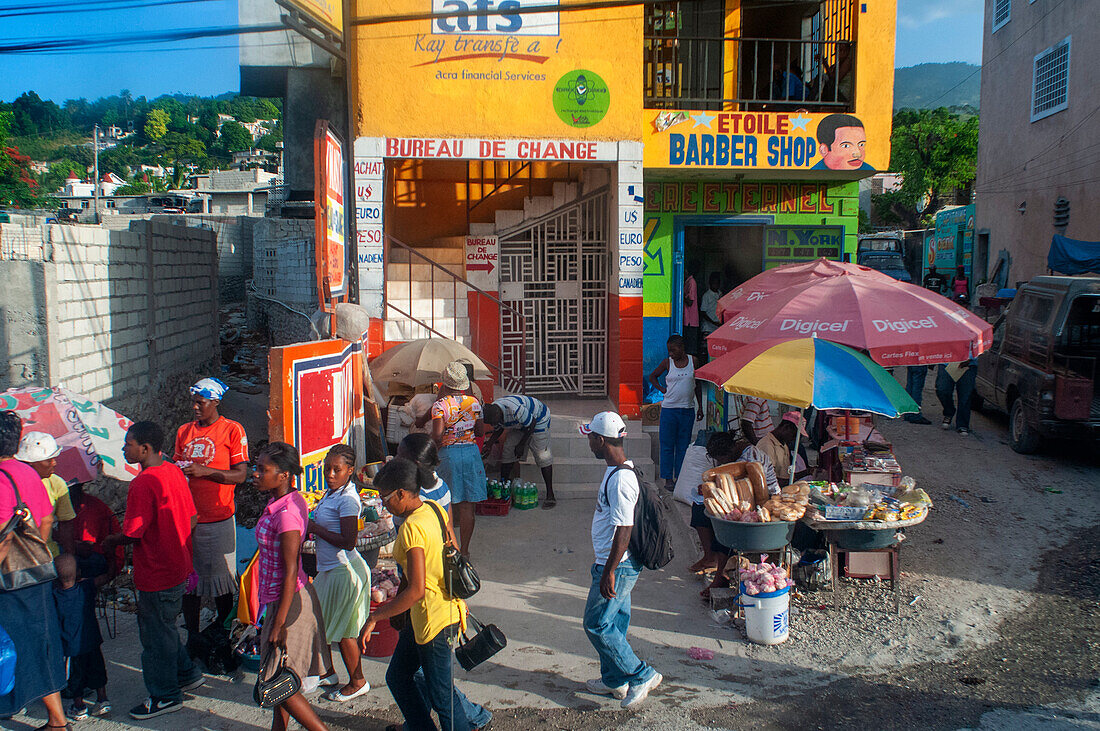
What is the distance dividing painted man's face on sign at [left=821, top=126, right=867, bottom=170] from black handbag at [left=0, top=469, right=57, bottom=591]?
9.65 metres

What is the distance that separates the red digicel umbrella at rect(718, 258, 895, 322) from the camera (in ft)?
25.2

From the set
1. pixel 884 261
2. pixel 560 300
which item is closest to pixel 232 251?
pixel 560 300

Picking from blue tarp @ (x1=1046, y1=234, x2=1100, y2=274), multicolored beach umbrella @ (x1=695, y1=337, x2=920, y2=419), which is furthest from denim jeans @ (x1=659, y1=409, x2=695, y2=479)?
blue tarp @ (x1=1046, y1=234, x2=1100, y2=274)

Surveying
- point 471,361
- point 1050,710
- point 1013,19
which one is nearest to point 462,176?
point 471,361

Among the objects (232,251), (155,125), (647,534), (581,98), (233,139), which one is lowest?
(647,534)

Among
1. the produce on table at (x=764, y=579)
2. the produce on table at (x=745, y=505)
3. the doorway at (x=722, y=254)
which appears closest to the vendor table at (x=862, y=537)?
the produce on table at (x=745, y=505)

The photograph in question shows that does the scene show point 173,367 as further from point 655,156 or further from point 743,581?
point 743,581

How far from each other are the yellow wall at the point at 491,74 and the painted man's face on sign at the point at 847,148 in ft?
9.00

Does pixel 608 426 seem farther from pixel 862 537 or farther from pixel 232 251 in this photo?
pixel 232 251

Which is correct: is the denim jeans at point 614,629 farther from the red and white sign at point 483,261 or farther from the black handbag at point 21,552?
the red and white sign at point 483,261

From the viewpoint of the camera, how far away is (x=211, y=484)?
200 inches

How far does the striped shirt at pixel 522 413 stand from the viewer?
788cm

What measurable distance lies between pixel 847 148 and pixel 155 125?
368 feet

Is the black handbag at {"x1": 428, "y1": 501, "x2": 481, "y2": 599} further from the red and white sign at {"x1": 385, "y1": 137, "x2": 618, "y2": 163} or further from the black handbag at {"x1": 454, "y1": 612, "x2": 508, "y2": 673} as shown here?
the red and white sign at {"x1": 385, "y1": 137, "x2": 618, "y2": 163}
